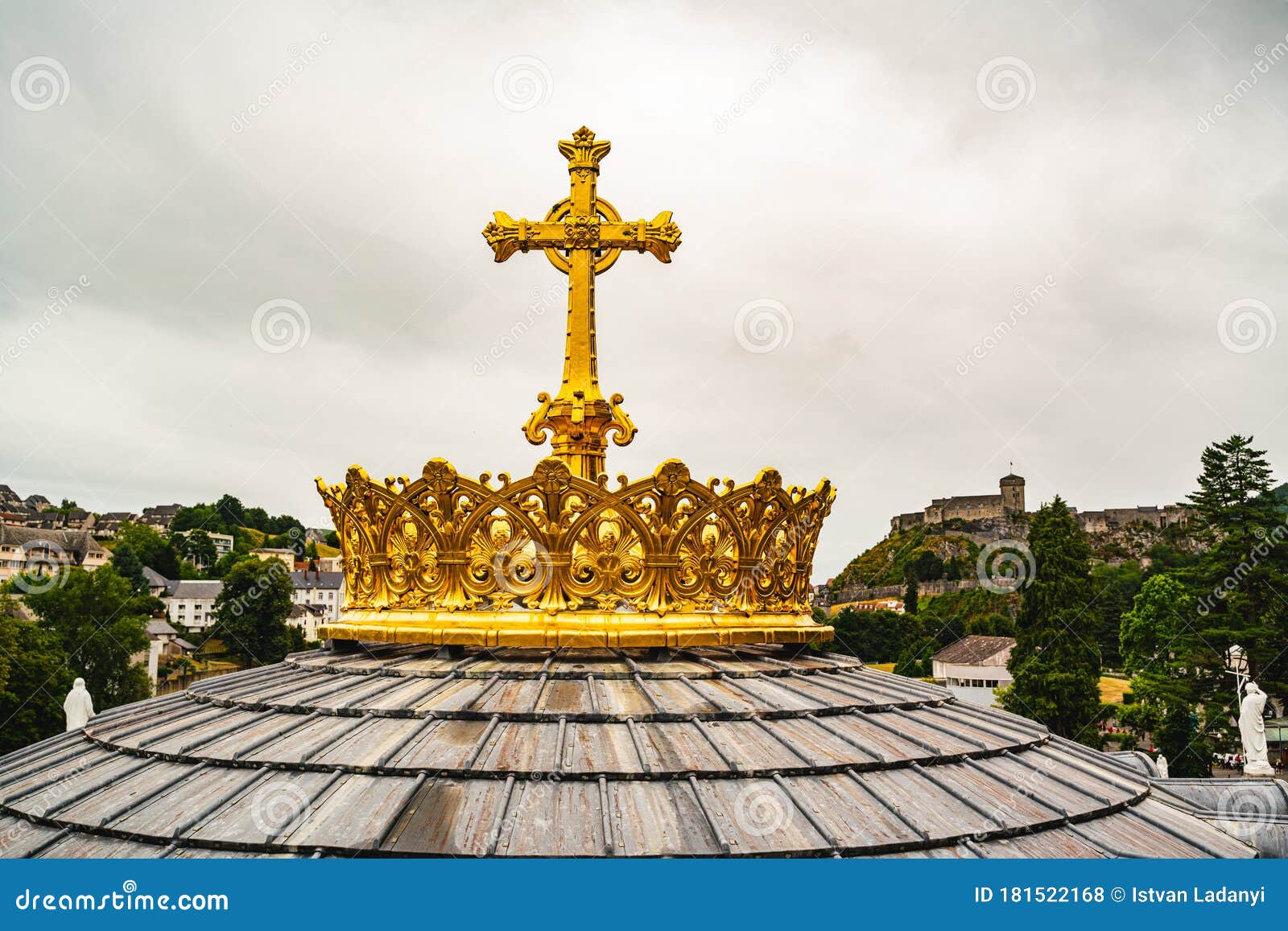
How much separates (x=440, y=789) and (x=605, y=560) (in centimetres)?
204

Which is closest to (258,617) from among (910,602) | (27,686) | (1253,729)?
(27,686)

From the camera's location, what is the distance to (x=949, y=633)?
82.1 m

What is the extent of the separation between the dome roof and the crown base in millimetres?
187

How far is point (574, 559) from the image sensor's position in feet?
19.8

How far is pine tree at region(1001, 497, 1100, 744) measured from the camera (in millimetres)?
40750

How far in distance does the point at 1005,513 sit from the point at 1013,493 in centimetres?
587

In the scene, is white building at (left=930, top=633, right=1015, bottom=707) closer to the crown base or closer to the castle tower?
the crown base

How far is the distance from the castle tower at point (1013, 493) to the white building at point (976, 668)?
97.9 m

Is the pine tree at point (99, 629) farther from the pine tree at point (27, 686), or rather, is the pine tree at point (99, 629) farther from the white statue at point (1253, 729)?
the white statue at point (1253, 729)

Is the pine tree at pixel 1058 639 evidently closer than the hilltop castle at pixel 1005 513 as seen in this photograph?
Yes

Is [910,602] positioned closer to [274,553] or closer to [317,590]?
[317,590]

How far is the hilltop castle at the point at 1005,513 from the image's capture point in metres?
156

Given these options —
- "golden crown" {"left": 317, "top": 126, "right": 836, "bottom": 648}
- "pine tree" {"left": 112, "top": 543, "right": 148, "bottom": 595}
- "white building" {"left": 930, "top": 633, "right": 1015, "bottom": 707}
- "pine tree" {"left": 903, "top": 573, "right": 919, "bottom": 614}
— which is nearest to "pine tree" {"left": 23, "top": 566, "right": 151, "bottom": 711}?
"pine tree" {"left": 112, "top": 543, "right": 148, "bottom": 595}

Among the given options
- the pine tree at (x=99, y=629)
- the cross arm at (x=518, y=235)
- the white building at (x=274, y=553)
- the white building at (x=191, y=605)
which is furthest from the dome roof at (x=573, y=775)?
the white building at (x=274, y=553)
